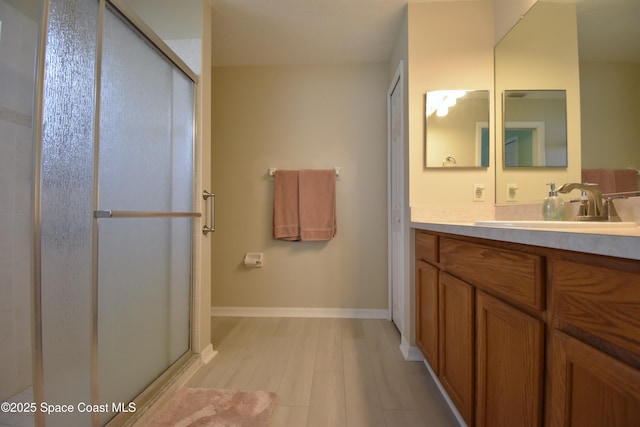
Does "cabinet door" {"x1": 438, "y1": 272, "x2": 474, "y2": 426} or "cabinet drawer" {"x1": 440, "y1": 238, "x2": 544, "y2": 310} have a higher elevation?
"cabinet drawer" {"x1": 440, "y1": 238, "x2": 544, "y2": 310}

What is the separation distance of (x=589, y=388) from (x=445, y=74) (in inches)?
70.0

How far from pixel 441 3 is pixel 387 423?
2432mm

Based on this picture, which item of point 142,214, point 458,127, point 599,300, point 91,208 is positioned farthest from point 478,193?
point 91,208

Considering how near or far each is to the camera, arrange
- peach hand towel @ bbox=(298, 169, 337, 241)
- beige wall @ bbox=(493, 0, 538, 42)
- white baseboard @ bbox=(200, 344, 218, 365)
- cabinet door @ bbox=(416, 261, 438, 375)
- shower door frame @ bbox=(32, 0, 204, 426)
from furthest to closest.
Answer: peach hand towel @ bbox=(298, 169, 337, 241) → white baseboard @ bbox=(200, 344, 218, 365) → beige wall @ bbox=(493, 0, 538, 42) → cabinet door @ bbox=(416, 261, 438, 375) → shower door frame @ bbox=(32, 0, 204, 426)

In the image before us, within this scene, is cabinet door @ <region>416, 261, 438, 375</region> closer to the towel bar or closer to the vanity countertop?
the vanity countertop

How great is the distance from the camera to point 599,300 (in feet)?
1.61

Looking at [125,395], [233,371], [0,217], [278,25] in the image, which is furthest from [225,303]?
[278,25]

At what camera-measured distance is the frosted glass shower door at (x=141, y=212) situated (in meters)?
1.09

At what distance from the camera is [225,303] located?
250 cm

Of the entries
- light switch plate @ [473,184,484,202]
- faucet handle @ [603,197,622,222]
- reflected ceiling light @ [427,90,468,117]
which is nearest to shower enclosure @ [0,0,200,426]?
reflected ceiling light @ [427,90,468,117]

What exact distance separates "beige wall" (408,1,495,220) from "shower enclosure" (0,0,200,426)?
1.45 metres

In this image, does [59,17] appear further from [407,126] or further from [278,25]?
[407,126]

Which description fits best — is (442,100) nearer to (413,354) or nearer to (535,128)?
(535,128)

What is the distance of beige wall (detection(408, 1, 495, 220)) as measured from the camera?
67.8 inches
